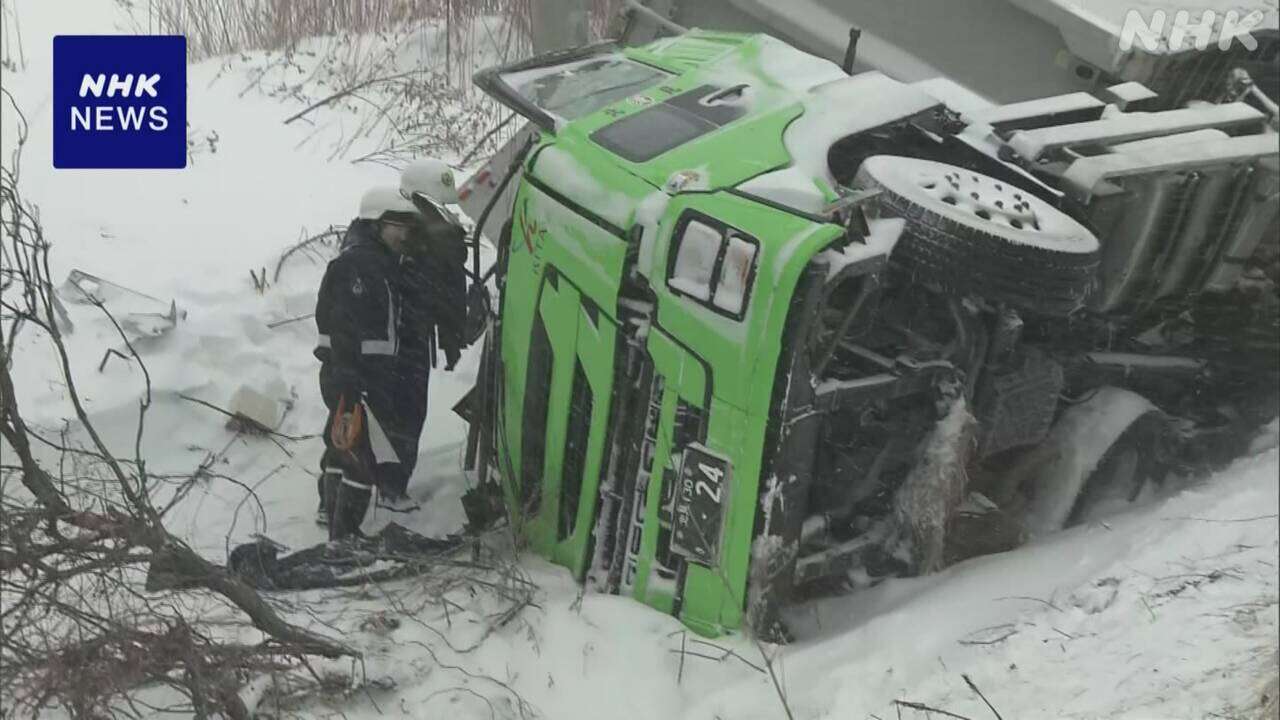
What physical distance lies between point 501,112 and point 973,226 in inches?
114

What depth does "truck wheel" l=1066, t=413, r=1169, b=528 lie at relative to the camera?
3.55 metres

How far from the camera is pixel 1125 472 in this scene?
3.61 meters

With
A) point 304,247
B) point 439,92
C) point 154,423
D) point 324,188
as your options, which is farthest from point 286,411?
point 439,92

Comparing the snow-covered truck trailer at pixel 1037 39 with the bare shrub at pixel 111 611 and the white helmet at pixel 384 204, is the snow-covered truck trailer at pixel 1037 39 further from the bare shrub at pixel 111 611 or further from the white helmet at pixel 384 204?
the bare shrub at pixel 111 611

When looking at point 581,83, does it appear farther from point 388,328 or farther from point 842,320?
point 842,320

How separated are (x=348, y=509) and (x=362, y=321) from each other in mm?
704

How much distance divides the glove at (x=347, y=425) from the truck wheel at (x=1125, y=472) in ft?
7.87

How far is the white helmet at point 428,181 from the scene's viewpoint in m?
4.09

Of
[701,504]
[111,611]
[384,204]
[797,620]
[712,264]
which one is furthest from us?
[384,204]

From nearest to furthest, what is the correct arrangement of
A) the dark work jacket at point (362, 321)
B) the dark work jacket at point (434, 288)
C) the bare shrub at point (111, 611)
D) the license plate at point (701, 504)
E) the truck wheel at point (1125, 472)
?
the bare shrub at point (111, 611) < the license plate at point (701, 504) < the truck wheel at point (1125, 472) < the dark work jacket at point (362, 321) < the dark work jacket at point (434, 288)

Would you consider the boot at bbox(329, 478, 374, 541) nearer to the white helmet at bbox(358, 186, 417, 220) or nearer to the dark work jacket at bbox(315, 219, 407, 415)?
the dark work jacket at bbox(315, 219, 407, 415)

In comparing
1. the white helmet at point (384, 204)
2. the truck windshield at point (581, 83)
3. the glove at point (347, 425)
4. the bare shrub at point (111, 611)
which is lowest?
the glove at point (347, 425)

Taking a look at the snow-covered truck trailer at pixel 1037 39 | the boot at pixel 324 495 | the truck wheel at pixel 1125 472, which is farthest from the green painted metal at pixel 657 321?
the truck wheel at pixel 1125 472

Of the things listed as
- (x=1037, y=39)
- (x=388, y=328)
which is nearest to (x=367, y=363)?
(x=388, y=328)
